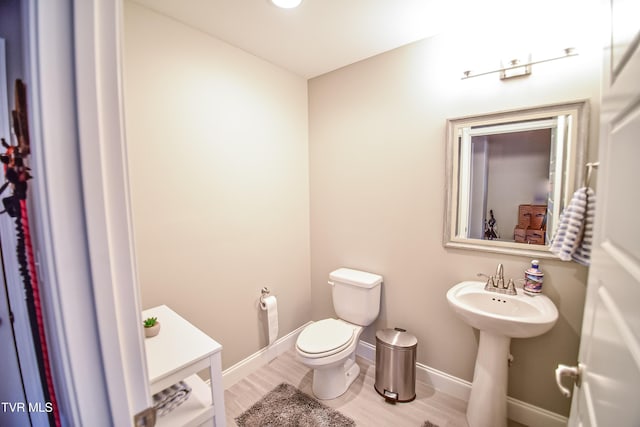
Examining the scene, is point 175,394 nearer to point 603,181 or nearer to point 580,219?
point 603,181

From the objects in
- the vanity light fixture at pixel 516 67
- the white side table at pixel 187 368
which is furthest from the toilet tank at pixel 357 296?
the vanity light fixture at pixel 516 67

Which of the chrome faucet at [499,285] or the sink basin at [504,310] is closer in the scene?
the sink basin at [504,310]

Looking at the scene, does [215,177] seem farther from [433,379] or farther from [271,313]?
[433,379]

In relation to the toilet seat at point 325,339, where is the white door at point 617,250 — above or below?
above

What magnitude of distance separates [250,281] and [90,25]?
1.89 meters

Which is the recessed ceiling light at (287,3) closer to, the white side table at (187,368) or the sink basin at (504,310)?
the white side table at (187,368)

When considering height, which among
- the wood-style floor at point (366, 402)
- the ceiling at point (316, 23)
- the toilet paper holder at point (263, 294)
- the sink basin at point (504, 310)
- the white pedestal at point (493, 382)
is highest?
the ceiling at point (316, 23)

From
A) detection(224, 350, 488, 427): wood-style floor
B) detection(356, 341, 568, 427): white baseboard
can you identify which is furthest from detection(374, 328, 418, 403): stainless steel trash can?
detection(356, 341, 568, 427): white baseboard

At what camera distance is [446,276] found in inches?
71.6

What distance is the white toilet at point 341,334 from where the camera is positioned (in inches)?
67.2

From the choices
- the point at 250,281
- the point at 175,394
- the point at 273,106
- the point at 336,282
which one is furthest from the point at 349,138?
the point at 175,394

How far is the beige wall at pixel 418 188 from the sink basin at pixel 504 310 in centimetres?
15

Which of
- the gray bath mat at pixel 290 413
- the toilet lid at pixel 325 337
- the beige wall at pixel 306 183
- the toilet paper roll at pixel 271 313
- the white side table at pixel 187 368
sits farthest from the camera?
the toilet paper roll at pixel 271 313

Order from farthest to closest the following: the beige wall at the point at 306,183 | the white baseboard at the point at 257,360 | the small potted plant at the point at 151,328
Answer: the white baseboard at the point at 257,360 → the beige wall at the point at 306,183 → the small potted plant at the point at 151,328
